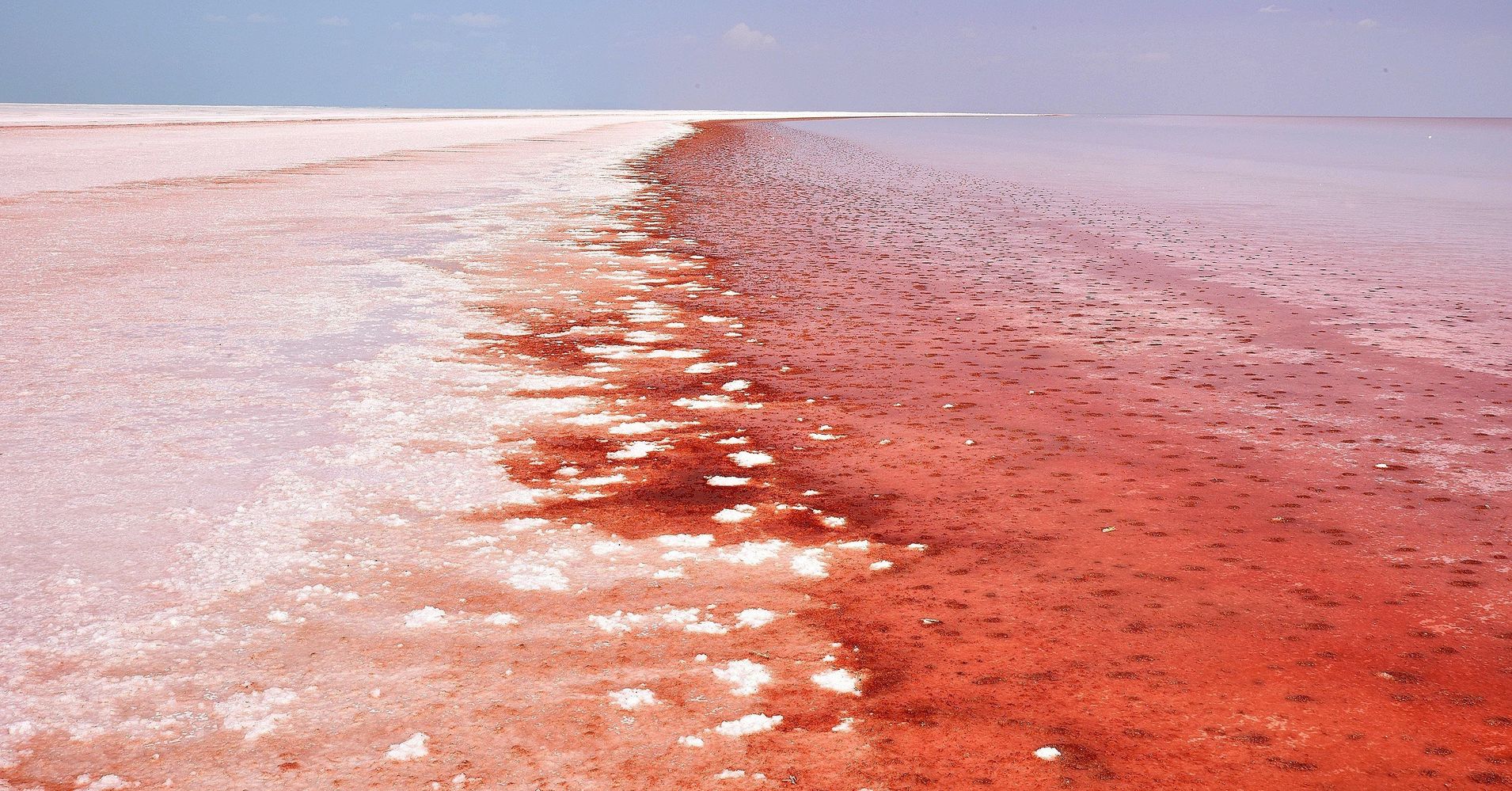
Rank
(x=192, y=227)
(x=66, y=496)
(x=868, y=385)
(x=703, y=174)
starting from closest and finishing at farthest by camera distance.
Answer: (x=66, y=496) < (x=868, y=385) < (x=192, y=227) < (x=703, y=174)

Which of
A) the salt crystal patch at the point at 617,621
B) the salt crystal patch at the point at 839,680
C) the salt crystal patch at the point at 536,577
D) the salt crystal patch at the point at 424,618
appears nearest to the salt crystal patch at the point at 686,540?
the salt crystal patch at the point at 536,577

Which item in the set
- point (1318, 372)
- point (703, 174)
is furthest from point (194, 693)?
point (703, 174)

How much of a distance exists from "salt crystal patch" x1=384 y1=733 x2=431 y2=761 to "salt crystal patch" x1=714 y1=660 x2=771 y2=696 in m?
0.68

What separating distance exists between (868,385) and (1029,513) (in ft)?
6.11

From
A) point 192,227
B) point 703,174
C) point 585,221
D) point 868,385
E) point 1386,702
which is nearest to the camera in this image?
point 1386,702

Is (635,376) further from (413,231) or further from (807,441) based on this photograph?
(413,231)

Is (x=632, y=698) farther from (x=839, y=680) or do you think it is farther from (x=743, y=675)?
(x=839, y=680)

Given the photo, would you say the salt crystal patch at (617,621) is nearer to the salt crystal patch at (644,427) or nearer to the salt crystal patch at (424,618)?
the salt crystal patch at (424,618)

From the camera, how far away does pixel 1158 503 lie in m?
4.02

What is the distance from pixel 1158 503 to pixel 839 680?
1763mm

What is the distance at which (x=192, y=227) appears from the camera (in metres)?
11.6

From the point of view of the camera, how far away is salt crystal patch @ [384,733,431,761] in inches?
93.6

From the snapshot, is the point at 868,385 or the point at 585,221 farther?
the point at 585,221

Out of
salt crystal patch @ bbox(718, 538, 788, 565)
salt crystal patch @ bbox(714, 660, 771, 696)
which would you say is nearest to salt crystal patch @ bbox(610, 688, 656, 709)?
salt crystal patch @ bbox(714, 660, 771, 696)
